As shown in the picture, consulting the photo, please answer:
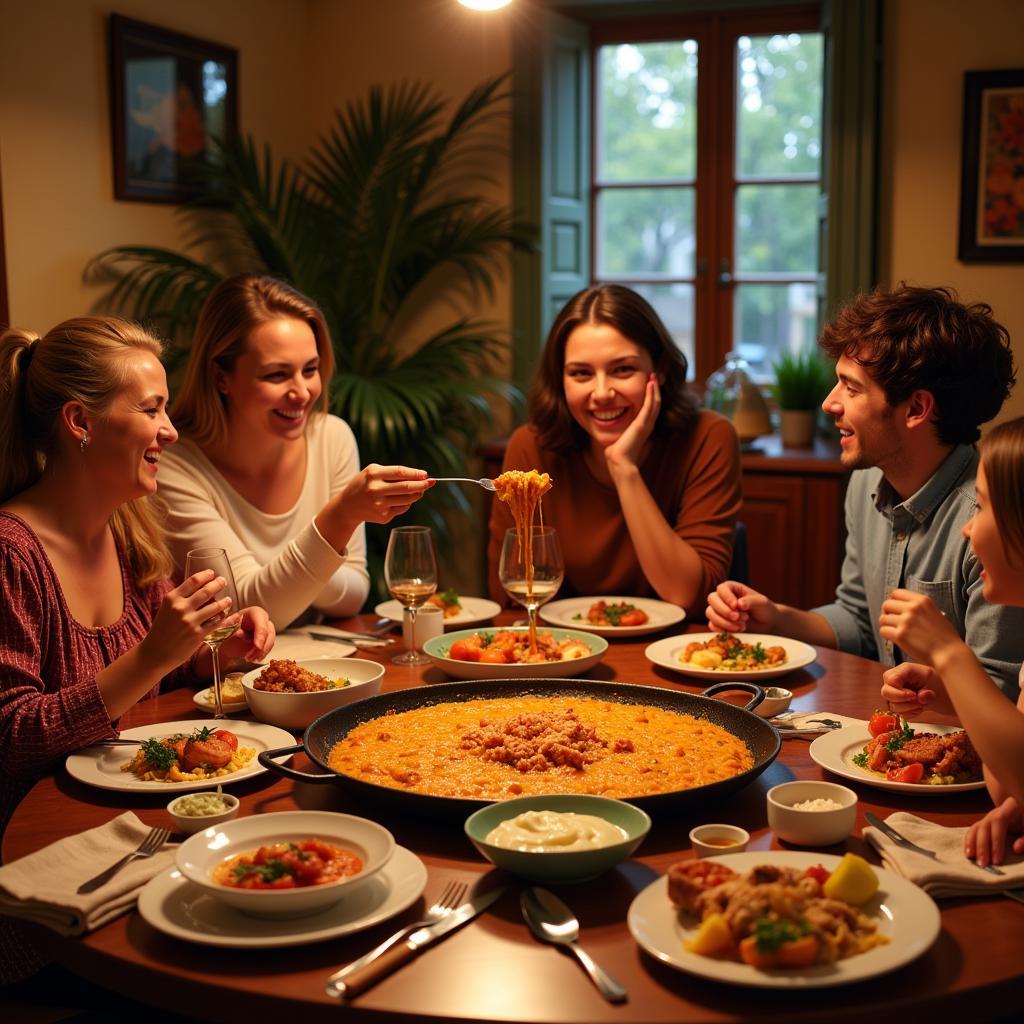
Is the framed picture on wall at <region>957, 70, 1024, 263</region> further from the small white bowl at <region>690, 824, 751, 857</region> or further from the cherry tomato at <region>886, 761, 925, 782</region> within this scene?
the small white bowl at <region>690, 824, 751, 857</region>

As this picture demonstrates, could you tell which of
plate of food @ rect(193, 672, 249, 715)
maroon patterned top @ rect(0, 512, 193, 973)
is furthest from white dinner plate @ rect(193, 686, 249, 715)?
maroon patterned top @ rect(0, 512, 193, 973)

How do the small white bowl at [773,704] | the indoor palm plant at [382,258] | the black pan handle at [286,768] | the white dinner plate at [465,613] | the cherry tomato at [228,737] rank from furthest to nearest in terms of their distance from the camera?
the indoor palm plant at [382,258] → the white dinner plate at [465,613] → the small white bowl at [773,704] → the cherry tomato at [228,737] → the black pan handle at [286,768]

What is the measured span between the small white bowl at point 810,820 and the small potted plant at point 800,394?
12.5 ft

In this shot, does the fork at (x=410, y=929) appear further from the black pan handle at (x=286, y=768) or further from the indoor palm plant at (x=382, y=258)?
the indoor palm plant at (x=382, y=258)

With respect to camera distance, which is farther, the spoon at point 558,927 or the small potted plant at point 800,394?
the small potted plant at point 800,394

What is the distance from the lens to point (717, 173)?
582cm

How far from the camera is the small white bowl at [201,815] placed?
5.00 ft

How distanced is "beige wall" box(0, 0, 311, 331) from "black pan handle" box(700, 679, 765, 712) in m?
3.26

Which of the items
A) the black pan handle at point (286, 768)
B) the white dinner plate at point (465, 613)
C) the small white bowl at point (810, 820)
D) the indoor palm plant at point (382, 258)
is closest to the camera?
the small white bowl at point (810, 820)

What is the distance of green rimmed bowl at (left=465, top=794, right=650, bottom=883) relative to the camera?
1331 millimetres

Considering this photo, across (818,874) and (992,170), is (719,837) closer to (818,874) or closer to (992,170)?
(818,874)

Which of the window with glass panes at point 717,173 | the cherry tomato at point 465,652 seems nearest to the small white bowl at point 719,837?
the cherry tomato at point 465,652

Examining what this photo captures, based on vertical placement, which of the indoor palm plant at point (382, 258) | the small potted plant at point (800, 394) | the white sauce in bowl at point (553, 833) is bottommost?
the white sauce in bowl at point (553, 833)

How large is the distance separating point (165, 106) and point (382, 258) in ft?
3.56
